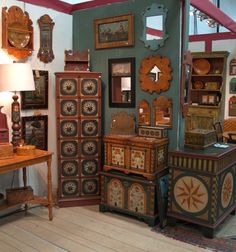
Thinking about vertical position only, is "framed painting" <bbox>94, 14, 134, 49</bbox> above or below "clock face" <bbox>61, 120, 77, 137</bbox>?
above

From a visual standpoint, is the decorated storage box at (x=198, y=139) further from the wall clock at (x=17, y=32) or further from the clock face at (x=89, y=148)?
the wall clock at (x=17, y=32)

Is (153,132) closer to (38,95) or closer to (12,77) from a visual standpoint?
(38,95)

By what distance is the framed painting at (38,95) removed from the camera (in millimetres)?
3717

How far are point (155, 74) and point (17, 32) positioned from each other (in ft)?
5.41

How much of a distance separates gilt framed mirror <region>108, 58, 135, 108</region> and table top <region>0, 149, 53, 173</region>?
1157mm

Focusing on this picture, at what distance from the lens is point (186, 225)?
11.0ft

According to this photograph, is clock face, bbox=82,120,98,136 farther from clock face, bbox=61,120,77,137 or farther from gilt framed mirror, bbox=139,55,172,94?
gilt framed mirror, bbox=139,55,172,94

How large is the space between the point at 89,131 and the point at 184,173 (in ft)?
4.26

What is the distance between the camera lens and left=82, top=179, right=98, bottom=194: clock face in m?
3.89

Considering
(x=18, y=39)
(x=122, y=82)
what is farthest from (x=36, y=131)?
(x=122, y=82)

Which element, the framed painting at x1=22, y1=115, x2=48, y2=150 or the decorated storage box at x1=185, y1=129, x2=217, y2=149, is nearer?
the decorated storage box at x1=185, y1=129, x2=217, y2=149

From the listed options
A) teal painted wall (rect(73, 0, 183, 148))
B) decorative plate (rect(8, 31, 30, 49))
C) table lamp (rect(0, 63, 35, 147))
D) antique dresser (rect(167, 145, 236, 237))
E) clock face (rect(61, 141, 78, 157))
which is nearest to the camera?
antique dresser (rect(167, 145, 236, 237))

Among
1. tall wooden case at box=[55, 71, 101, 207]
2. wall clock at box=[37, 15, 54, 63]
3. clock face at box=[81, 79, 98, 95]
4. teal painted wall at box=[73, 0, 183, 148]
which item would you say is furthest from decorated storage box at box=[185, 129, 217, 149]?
wall clock at box=[37, 15, 54, 63]

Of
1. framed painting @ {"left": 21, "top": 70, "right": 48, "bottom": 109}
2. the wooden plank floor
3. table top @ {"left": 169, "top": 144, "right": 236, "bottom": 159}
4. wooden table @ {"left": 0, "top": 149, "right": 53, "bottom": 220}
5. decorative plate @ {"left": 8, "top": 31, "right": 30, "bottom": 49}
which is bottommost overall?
the wooden plank floor
